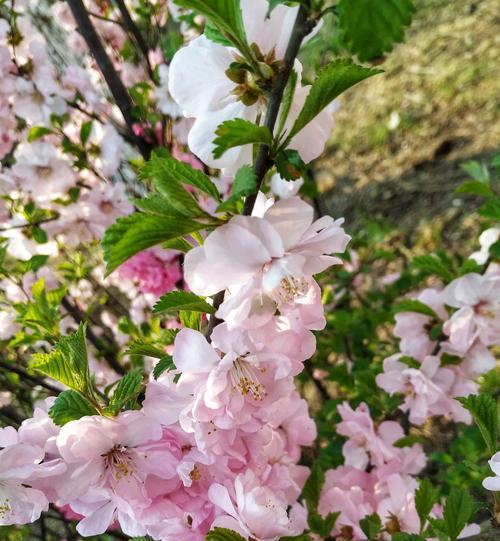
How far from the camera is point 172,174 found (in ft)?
1.96

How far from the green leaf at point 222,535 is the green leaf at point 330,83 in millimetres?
472

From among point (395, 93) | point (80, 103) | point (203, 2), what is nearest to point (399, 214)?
point (395, 93)

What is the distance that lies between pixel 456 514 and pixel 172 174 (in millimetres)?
679

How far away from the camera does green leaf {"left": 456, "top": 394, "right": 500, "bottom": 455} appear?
80 centimetres

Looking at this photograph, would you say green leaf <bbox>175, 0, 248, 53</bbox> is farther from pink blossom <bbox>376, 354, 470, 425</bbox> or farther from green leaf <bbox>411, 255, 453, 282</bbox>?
pink blossom <bbox>376, 354, 470, 425</bbox>

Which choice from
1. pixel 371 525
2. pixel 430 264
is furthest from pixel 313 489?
pixel 430 264

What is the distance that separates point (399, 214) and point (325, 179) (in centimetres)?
83

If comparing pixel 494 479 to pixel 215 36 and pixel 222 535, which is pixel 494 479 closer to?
pixel 222 535

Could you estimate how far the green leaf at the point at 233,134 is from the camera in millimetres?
540

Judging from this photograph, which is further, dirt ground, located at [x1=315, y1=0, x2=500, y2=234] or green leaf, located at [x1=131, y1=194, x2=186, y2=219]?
dirt ground, located at [x1=315, y1=0, x2=500, y2=234]

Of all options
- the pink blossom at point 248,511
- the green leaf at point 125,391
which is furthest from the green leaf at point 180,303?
the pink blossom at point 248,511

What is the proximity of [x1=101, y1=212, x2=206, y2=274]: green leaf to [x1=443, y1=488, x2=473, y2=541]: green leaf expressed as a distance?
62 centimetres

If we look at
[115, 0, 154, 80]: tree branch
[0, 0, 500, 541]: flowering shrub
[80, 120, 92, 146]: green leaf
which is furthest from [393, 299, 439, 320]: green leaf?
[115, 0, 154, 80]: tree branch

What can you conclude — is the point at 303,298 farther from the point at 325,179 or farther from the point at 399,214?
the point at 325,179
